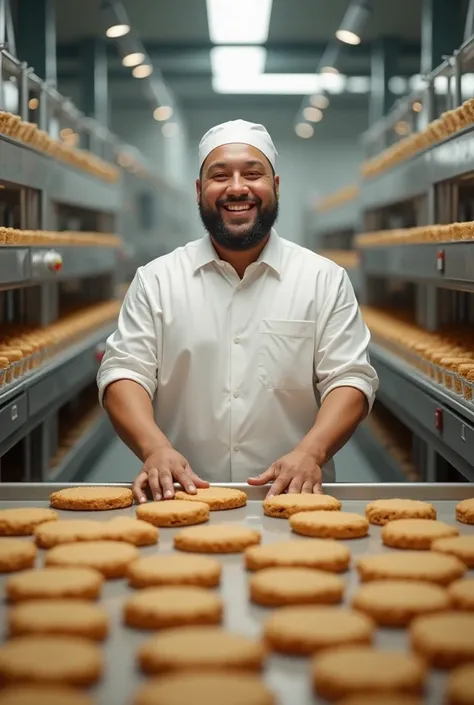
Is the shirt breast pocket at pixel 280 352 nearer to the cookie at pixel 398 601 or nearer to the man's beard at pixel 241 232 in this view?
the man's beard at pixel 241 232

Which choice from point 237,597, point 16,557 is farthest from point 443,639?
point 16,557

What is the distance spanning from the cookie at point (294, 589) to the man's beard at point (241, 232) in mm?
1654

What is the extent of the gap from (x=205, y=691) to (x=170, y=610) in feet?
0.94

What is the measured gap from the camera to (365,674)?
1322 millimetres

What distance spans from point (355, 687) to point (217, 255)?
2.14 metres

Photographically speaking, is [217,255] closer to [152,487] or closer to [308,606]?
A: [152,487]

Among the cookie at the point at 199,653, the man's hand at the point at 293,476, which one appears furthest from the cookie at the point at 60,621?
the man's hand at the point at 293,476

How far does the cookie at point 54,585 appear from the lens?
1.65 meters

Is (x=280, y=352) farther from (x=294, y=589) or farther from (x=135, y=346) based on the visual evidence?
(x=294, y=589)

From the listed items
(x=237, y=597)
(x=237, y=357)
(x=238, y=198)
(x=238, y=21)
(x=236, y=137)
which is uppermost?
(x=238, y=21)

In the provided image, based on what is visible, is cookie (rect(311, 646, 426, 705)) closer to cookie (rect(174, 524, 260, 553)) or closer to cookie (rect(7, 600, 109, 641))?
cookie (rect(7, 600, 109, 641))

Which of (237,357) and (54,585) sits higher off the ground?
(237,357)

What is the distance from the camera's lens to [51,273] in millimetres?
5355

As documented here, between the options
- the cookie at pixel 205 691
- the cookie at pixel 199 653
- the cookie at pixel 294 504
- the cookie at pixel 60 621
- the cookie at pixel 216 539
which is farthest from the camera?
the cookie at pixel 294 504
